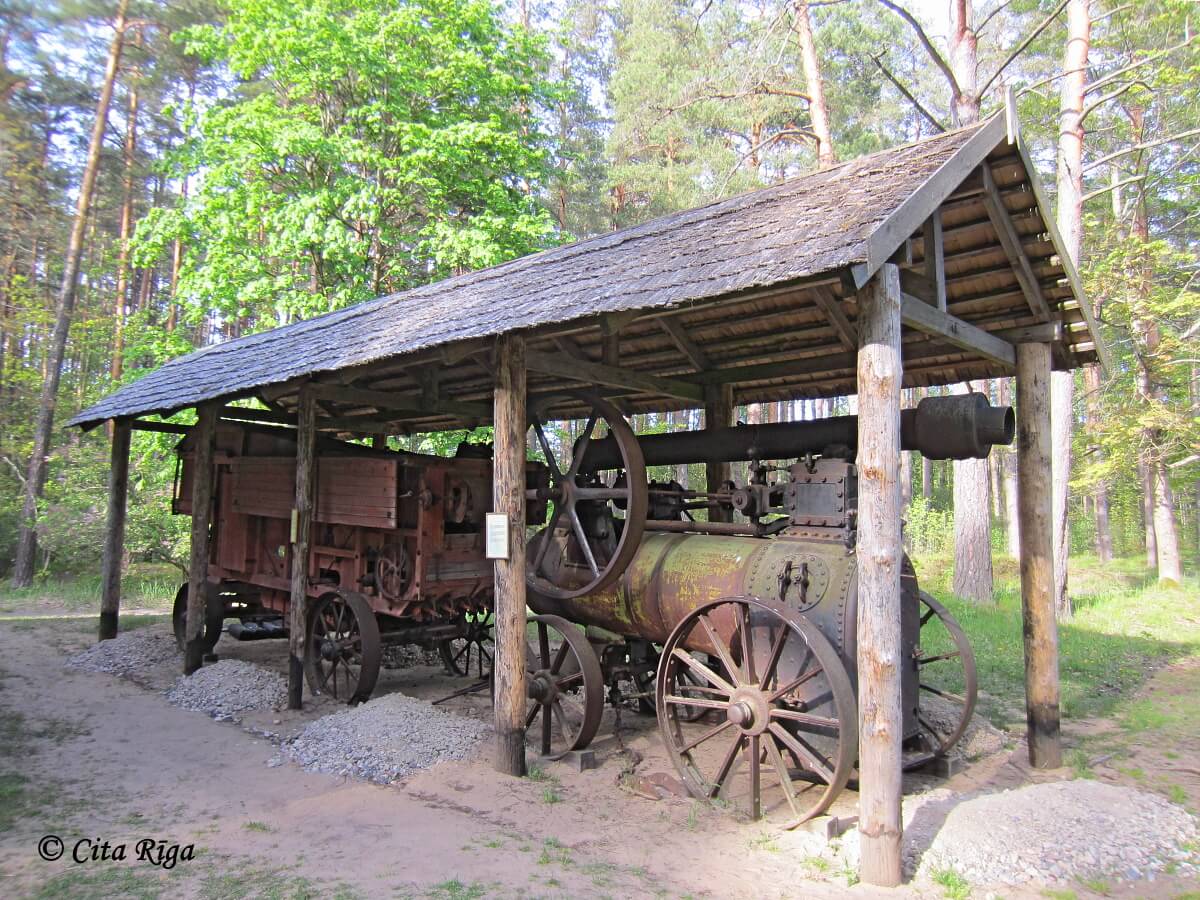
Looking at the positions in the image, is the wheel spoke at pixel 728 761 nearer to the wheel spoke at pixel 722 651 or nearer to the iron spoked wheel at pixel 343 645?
the wheel spoke at pixel 722 651

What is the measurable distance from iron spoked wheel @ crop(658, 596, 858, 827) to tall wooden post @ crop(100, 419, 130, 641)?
8372 millimetres

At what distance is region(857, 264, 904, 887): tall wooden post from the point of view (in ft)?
12.8

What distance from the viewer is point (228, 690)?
7.77 metres

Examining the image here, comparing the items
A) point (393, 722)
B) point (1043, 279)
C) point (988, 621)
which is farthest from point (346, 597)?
point (988, 621)

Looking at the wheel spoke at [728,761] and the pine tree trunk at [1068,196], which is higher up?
the pine tree trunk at [1068,196]

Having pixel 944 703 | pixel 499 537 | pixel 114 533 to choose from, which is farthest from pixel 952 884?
pixel 114 533

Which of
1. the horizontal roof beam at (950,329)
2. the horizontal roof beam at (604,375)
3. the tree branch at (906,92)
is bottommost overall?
the horizontal roof beam at (604,375)

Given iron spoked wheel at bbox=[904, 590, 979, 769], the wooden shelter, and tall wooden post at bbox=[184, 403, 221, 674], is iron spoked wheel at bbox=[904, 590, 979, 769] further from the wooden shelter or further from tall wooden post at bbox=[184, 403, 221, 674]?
tall wooden post at bbox=[184, 403, 221, 674]

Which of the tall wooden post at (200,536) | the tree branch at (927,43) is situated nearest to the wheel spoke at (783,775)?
the tall wooden post at (200,536)

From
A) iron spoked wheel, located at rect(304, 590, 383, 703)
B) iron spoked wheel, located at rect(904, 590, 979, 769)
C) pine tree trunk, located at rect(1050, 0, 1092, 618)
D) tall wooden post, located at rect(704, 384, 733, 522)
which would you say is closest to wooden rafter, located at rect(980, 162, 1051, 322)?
iron spoked wheel, located at rect(904, 590, 979, 769)

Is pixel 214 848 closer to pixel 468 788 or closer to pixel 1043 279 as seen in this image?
pixel 468 788

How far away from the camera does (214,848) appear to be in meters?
4.38

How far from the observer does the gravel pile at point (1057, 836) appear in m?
3.97

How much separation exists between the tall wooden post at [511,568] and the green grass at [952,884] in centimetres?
287
